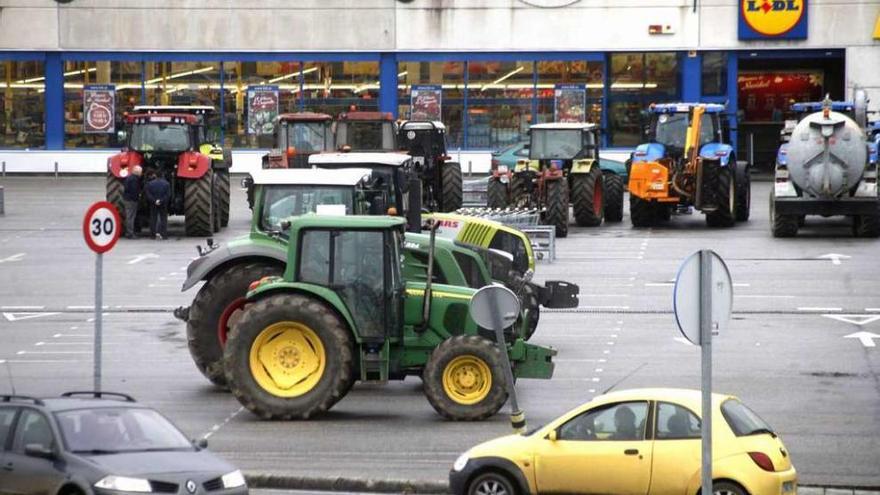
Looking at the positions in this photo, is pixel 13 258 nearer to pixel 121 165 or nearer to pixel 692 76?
pixel 121 165

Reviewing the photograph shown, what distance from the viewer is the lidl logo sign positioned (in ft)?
190

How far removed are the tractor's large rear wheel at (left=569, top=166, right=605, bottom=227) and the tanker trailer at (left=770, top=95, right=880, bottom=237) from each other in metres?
4.46

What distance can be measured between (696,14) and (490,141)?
7929 millimetres

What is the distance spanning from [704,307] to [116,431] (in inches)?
189

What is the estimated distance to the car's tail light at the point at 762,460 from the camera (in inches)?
559

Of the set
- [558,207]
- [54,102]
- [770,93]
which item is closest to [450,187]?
[558,207]

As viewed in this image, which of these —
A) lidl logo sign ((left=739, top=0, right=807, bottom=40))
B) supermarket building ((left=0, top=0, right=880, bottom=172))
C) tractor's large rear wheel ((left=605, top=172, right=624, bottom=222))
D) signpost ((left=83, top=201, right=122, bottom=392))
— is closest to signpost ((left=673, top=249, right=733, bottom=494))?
signpost ((left=83, top=201, right=122, bottom=392))

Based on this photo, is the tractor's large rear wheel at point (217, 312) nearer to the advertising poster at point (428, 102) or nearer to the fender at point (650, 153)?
the fender at point (650, 153)

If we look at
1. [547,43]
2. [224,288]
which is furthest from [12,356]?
[547,43]

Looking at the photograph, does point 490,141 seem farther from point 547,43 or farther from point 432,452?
point 432,452

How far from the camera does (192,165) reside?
130 feet

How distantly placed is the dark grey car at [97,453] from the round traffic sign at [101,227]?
14.5 feet

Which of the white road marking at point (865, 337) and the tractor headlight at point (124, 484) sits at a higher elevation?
the tractor headlight at point (124, 484)

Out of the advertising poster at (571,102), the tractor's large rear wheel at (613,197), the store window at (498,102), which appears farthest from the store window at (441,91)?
the tractor's large rear wheel at (613,197)
